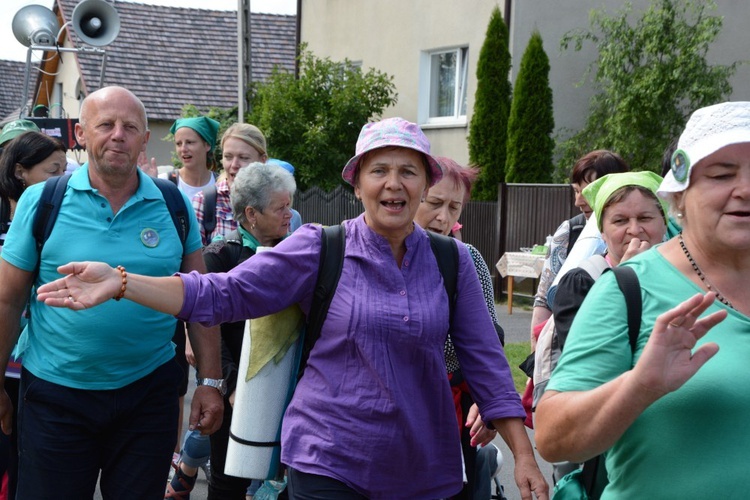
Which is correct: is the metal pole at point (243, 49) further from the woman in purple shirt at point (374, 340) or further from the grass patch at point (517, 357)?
the woman in purple shirt at point (374, 340)

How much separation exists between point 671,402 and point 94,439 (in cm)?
251

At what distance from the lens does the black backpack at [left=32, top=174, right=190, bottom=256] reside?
12.7 ft

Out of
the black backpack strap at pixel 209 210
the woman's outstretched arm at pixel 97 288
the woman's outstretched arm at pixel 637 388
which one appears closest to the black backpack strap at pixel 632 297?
the woman's outstretched arm at pixel 637 388

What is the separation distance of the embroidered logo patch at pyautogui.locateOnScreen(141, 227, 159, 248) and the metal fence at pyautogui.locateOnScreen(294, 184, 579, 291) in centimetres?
1228

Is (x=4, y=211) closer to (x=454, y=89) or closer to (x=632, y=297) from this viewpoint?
(x=632, y=297)

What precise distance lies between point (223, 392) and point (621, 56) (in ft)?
44.1

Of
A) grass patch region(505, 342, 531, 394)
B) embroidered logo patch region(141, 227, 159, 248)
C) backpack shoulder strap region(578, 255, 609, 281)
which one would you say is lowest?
grass patch region(505, 342, 531, 394)

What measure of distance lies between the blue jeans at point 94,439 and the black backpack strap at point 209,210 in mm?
2636

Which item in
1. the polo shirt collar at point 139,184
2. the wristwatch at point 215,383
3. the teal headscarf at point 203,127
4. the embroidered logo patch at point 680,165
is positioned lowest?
the wristwatch at point 215,383

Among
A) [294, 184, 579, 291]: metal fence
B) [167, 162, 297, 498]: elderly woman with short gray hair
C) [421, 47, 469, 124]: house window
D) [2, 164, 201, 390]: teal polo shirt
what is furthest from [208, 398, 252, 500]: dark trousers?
[421, 47, 469, 124]: house window

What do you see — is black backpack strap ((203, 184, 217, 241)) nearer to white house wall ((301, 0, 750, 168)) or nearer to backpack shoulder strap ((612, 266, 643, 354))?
backpack shoulder strap ((612, 266, 643, 354))

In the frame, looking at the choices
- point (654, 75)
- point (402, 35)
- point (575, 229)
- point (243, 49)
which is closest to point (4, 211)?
point (575, 229)

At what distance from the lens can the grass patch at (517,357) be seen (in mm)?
9125

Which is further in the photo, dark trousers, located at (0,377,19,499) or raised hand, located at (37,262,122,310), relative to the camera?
dark trousers, located at (0,377,19,499)
